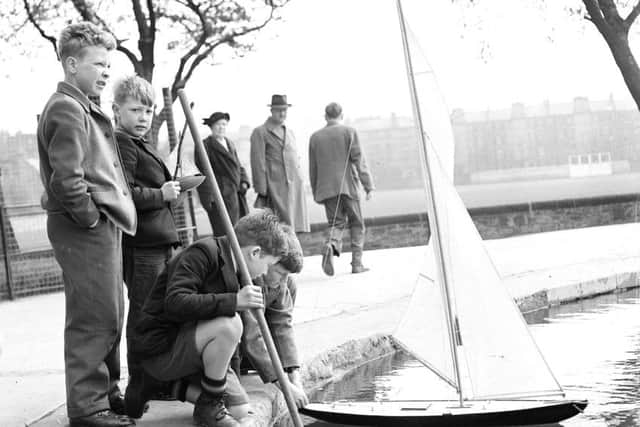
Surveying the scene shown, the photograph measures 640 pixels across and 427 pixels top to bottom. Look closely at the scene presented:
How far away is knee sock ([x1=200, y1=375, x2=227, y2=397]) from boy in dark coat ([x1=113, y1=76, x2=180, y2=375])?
56 centimetres

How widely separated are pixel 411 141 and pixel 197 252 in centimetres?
2036

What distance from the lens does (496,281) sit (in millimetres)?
4133

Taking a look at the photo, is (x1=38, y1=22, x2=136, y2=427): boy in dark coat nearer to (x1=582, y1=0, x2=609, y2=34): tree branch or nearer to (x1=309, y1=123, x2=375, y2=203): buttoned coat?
(x1=309, y1=123, x2=375, y2=203): buttoned coat

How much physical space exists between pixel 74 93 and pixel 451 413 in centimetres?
198

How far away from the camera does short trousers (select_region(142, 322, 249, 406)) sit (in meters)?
3.83

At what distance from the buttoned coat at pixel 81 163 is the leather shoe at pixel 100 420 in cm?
72

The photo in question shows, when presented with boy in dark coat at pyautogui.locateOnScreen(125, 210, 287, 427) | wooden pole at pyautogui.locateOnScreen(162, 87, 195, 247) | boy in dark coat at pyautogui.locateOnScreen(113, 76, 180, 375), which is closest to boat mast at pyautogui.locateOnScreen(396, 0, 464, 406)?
boy in dark coat at pyautogui.locateOnScreen(125, 210, 287, 427)

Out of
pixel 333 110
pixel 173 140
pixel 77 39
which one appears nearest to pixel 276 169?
pixel 333 110

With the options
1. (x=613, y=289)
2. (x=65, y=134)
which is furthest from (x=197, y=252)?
(x=613, y=289)

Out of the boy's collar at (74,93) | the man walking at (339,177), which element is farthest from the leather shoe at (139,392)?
the man walking at (339,177)

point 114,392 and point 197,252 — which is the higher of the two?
point 197,252

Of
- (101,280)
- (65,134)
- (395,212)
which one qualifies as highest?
(65,134)

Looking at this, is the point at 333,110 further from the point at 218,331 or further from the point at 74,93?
the point at 218,331

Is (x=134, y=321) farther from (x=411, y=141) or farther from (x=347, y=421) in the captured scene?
(x=411, y=141)
